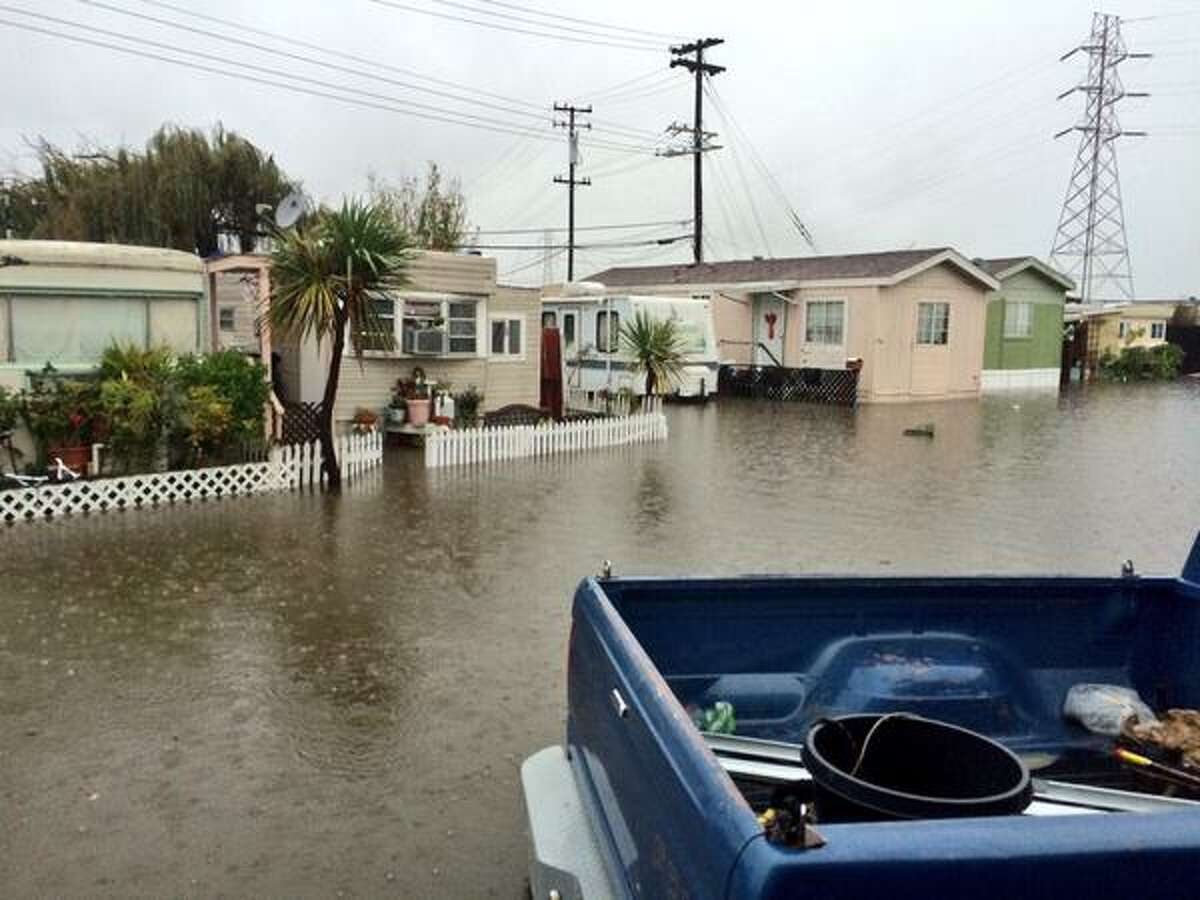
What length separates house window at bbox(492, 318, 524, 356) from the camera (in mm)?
17922

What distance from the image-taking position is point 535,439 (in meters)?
15.1

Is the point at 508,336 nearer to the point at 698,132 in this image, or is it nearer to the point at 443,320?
the point at 443,320

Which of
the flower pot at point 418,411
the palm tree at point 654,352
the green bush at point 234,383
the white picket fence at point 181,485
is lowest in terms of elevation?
the white picket fence at point 181,485

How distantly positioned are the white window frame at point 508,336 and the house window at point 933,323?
1328 cm

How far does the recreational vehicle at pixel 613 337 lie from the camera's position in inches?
907

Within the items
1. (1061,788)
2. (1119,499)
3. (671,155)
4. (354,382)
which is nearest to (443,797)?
(1061,788)

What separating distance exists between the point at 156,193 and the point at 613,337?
18.1 metres

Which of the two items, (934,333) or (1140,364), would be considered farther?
(1140,364)

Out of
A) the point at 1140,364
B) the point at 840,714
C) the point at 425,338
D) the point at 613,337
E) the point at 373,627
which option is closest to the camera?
the point at 840,714

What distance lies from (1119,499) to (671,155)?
Answer: 87.8 feet

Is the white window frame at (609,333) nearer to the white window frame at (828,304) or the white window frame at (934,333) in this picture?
the white window frame at (828,304)

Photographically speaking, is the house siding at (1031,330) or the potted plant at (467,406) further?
the house siding at (1031,330)

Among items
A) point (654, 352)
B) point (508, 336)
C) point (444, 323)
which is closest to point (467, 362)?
point (444, 323)

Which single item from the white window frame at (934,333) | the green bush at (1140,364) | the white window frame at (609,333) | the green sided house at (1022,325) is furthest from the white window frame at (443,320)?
the green bush at (1140,364)
